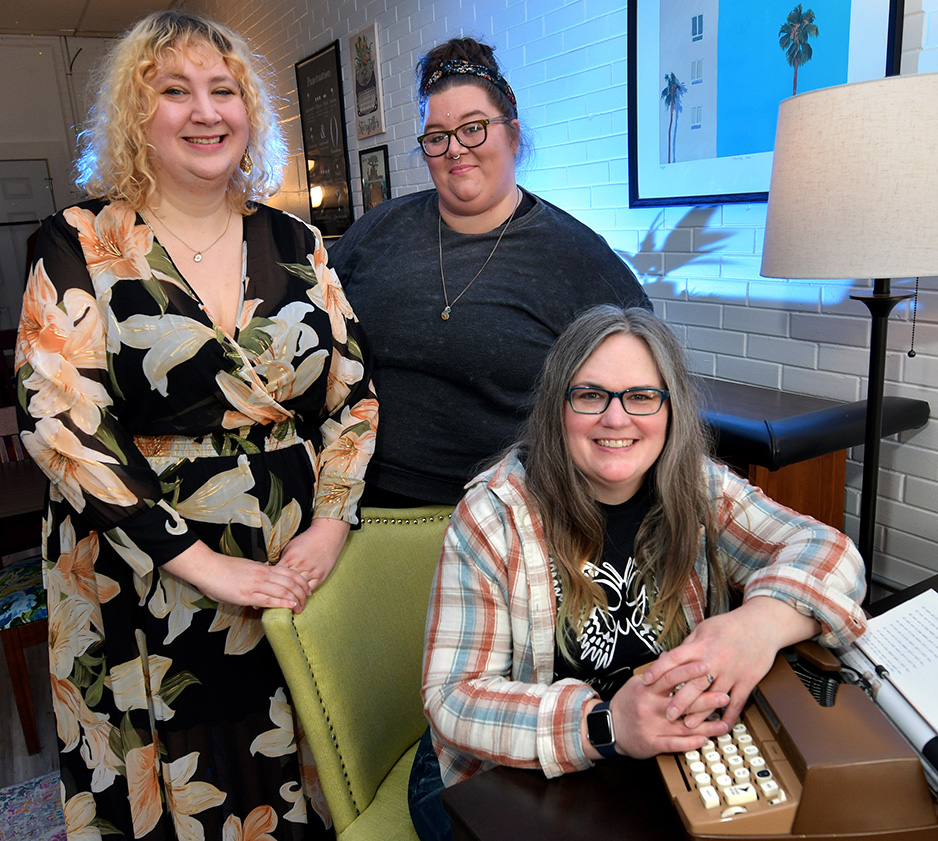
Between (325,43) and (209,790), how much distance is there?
4.43m

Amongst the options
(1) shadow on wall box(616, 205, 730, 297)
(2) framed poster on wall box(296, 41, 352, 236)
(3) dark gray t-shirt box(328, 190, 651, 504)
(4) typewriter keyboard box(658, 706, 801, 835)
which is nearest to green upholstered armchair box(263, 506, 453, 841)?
(3) dark gray t-shirt box(328, 190, 651, 504)

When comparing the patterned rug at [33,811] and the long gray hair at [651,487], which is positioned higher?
the long gray hair at [651,487]

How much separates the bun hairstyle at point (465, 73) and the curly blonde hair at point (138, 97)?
15.8 inches

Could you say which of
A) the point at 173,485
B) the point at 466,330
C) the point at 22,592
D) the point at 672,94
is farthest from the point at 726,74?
the point at 22,592

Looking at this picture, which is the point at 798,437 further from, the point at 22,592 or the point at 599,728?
the point at 22,592

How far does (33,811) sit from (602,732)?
2069 mm

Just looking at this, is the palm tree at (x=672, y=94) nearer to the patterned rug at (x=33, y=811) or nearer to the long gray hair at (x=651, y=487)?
the long gray hair at (x=651, y=487)

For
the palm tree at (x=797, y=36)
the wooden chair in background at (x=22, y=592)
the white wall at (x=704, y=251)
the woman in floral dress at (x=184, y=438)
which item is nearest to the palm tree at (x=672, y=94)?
the white wall at (x=704, y=251)

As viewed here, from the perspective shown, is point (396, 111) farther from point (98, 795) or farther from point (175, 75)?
point (98, 795)

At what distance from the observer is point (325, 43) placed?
4.74m

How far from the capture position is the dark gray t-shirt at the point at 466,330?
1729 millimetres

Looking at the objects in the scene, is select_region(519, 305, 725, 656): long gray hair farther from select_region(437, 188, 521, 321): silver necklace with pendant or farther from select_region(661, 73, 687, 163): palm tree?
select_region(661, 73, 687, 163): palm tree

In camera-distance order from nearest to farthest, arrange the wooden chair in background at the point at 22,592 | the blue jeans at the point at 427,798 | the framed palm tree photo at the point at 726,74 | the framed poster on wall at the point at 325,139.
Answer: the blue jeans at the point at 427,798
the framed palm tree photo at the point at 726,74
the wooden chair in background at the point at 22,592
the framed poster on wall at the point at 325,139

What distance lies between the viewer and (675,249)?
8.14 ft
